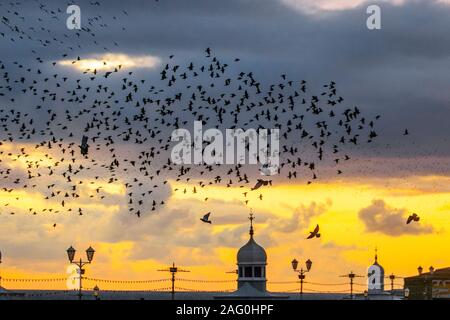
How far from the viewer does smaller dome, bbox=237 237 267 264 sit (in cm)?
19775

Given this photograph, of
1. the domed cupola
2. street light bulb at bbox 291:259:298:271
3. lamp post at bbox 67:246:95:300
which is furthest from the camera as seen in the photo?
the domed cupola

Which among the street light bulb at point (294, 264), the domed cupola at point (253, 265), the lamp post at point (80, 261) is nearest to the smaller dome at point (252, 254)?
the domed cupola at point (253, 265)

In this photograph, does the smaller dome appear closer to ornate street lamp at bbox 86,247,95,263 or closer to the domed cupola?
the domed cupola

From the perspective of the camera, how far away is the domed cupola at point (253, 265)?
197625mm

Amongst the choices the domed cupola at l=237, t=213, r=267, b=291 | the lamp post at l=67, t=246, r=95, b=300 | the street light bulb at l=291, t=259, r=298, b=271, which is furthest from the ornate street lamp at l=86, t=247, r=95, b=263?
the domed cupola at l=237, t=213, r=267, b=291

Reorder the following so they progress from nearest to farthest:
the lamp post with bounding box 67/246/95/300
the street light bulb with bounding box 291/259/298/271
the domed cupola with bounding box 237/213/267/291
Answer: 1. the lamp post with bounding box 67/246/95/300
2. the street light bulb with bounding box 291/259/298/271
3. the domed cupola with bounding box 237/213/267/291

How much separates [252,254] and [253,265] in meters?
1.69

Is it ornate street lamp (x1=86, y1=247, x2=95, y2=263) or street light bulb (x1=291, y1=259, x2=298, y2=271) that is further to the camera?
street light bulb (x1=291, y1=259, x2=298, y2=271)
